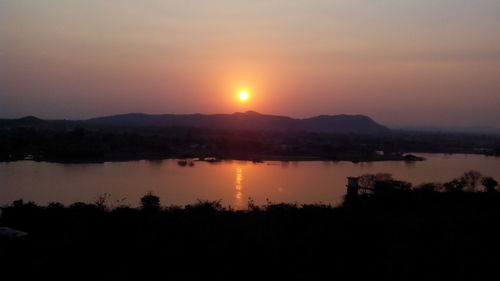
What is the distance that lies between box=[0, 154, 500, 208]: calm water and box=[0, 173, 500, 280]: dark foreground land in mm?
3659

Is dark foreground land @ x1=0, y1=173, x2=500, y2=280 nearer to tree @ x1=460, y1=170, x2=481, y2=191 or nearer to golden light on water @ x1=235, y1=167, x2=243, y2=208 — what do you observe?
golden light on water @ x1=235, y1=167, x2=243, y2=208

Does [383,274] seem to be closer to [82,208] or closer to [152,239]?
[152,239]

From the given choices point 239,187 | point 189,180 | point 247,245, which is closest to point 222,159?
point 189,180

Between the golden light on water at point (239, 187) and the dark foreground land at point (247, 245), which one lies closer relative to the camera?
the dark foreground land at point (247, 245)

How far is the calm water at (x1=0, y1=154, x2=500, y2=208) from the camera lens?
27.2ft

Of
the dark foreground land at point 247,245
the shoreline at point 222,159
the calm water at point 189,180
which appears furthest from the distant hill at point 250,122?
the dark foreground land at point 247,245

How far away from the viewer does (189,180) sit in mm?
10422

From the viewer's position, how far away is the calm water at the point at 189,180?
8289 mm

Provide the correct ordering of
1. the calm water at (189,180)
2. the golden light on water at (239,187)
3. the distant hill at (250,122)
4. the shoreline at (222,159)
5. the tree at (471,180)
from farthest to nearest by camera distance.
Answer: the distant hill at (250,122)
the shoreline at (222,159)
the tree at (471,180)
the calm water at (189,180)
the golden light on water at (239,187)

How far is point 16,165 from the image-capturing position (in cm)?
1217

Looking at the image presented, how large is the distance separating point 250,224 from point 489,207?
2.92m

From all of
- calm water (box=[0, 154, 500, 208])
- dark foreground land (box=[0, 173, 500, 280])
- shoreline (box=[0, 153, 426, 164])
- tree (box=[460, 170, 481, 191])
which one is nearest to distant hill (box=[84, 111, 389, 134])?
shoreline (box=[0, 153, 426, 164])

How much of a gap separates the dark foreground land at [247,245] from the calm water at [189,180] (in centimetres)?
366

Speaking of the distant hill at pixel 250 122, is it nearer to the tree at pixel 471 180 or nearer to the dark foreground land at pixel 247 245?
the tree at pixel 471 180
